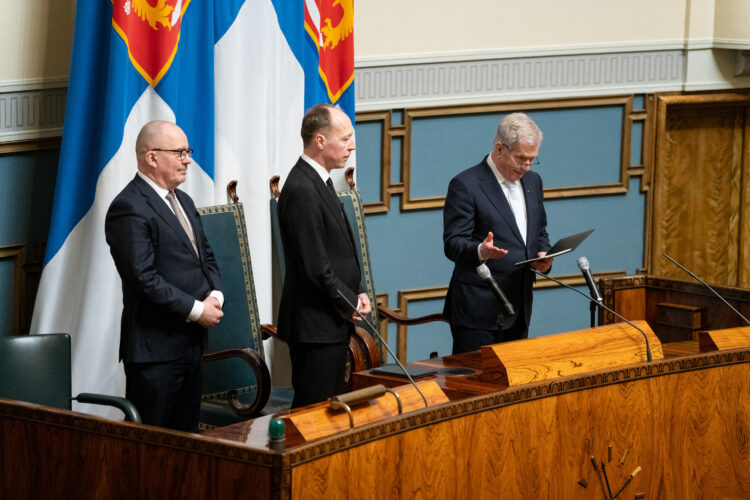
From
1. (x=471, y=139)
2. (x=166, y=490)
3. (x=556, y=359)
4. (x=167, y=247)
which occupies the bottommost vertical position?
(x=166, y=490)

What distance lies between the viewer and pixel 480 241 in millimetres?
4348

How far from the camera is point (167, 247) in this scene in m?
3.68

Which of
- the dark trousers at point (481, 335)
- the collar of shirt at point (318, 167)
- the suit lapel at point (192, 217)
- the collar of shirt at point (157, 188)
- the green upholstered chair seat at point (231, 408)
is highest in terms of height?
the collar of shirt at point (318, 167)

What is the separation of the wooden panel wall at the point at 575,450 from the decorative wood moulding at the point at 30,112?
7.44 feet

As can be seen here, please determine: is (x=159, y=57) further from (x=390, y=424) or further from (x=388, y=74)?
(x=390, y=424)

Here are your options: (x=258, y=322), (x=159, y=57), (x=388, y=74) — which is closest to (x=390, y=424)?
(x=258, y=322)

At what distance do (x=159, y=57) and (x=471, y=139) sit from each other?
6.31 feet

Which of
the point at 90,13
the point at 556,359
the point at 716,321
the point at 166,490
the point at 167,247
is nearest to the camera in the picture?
the point at 166,490

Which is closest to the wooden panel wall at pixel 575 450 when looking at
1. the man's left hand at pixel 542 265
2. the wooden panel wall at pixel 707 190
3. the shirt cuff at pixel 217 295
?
the man's left hand at pixel 542 265

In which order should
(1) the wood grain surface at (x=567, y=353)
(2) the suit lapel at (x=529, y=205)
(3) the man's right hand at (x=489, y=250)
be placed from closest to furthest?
(1) the wood grain surface at (x=567, y=353)
(3) the man's right hand at (x=489, y=250)
(2) the suit lapel at (x=529, y=205)

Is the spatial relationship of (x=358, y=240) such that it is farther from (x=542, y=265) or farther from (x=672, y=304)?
(x=672, y=304)

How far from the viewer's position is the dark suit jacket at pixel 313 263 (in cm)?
369

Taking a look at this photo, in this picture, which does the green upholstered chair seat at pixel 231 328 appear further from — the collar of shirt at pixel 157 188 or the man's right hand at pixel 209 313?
the collar of shirt at pixel 157 188

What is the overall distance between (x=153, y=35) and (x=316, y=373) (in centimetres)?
153
